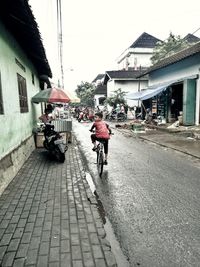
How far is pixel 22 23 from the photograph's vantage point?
21.0 feet

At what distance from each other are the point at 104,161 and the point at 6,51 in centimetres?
405

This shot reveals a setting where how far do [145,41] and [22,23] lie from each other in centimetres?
5383

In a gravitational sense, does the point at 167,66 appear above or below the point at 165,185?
above

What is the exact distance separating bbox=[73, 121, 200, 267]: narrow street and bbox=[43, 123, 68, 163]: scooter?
3.21 ft

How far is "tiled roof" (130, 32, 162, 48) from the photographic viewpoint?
54.3 meters

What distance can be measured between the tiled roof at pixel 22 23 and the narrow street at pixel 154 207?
420cm

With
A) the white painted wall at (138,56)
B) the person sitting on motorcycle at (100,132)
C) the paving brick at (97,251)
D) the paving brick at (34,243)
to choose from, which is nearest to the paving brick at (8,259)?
the paving brick at (34,243)

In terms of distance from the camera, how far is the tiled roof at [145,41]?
178 feet

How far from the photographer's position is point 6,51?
22.8ft

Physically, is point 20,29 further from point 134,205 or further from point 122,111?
point 122,111

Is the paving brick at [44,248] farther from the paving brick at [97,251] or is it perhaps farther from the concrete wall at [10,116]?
the concrete wall at [10,116]

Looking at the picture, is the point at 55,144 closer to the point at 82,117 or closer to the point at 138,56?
the point at 82,117

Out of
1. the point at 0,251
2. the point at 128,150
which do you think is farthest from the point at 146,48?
the point at 0,251

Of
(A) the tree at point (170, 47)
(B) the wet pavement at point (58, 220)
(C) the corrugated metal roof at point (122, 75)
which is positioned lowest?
(B) the wet pavement at point (58, 220)
